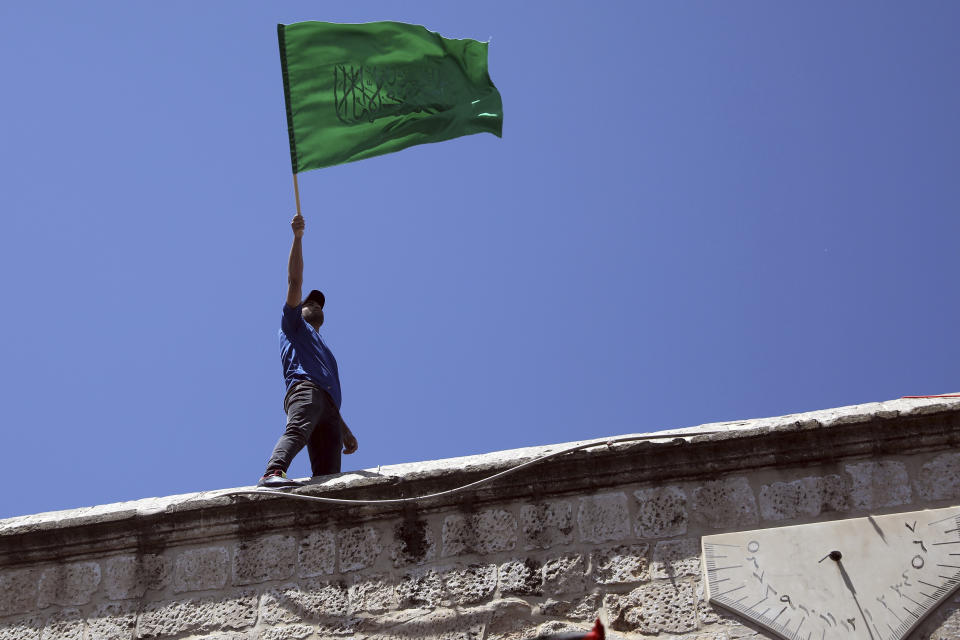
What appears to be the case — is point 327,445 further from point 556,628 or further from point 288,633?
point 556,628

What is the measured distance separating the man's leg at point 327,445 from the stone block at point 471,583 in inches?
47.0

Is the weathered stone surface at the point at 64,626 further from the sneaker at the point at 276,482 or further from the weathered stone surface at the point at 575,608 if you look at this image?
the weathered stone surface at the point at 575,608

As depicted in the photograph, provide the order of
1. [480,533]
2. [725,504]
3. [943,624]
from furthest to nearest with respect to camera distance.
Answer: [480,533] < [725,504] < [943,624]

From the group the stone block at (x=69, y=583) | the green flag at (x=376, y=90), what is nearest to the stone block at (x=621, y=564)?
the stone block at (x=69, y=583)

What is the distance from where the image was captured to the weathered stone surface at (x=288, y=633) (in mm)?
4484

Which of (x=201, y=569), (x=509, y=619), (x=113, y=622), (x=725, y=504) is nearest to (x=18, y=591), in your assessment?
(x=113, y=622)

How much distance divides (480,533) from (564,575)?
0.41 m

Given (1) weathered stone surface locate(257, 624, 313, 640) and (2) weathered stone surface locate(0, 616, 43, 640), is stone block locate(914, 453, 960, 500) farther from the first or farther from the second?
(2) weathered stone surface locate(0, 616, 43, 640)

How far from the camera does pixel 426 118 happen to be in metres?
6.16

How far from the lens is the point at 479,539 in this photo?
4.64 meters

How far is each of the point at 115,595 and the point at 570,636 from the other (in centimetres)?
206

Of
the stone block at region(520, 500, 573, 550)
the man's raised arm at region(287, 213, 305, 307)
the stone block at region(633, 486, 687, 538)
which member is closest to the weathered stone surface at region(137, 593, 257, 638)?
the stone block at region(520, 500, 573, 550)

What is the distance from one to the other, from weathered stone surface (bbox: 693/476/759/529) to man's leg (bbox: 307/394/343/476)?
1879 millimetres

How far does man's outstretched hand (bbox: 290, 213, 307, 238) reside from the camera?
5484 millimetres
